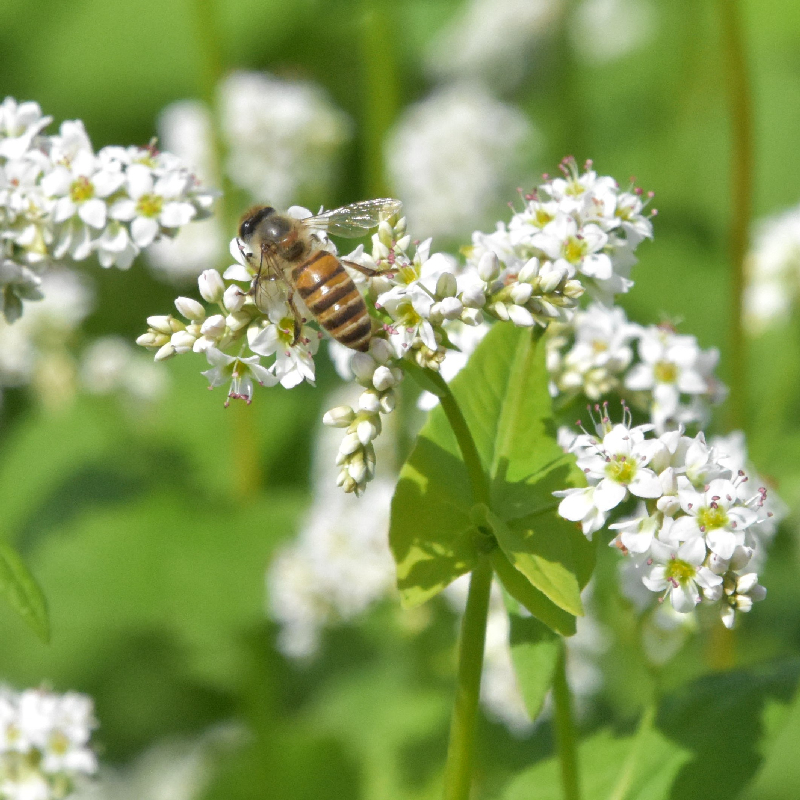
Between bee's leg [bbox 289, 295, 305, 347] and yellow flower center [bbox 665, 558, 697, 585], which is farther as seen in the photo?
bee's leg [bbox 289, 295, 305, 347]

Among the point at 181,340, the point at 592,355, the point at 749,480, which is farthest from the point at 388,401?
the point at 749,480

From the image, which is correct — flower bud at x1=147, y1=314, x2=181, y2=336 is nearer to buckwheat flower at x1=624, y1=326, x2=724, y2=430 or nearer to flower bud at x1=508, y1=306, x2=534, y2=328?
flower bud at x1=508, y1=306, x2=534, y2=328

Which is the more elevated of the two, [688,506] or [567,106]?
[567,106]

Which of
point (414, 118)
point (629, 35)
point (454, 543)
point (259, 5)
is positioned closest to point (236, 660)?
point (454, 543)

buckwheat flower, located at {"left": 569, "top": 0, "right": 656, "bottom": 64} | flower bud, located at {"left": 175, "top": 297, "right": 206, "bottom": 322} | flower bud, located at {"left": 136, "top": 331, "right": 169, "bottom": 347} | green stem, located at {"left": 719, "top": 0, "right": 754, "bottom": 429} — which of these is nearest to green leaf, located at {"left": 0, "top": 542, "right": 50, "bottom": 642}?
flower bud, located at {"left": 136, "top": 331, "right": 169, "bottom": 347}

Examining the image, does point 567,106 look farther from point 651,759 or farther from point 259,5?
point 651,759

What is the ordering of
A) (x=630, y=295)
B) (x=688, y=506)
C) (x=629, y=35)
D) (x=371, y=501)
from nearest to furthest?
(x=688, y=506) < (x=371, y=501) < (x=630, y=295) < (x=629, y=35)

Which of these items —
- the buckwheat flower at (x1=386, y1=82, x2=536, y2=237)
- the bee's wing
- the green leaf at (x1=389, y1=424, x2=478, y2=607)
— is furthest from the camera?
the buckwheat flower at (x1=386, y1=82, x2=536, y2=237)
